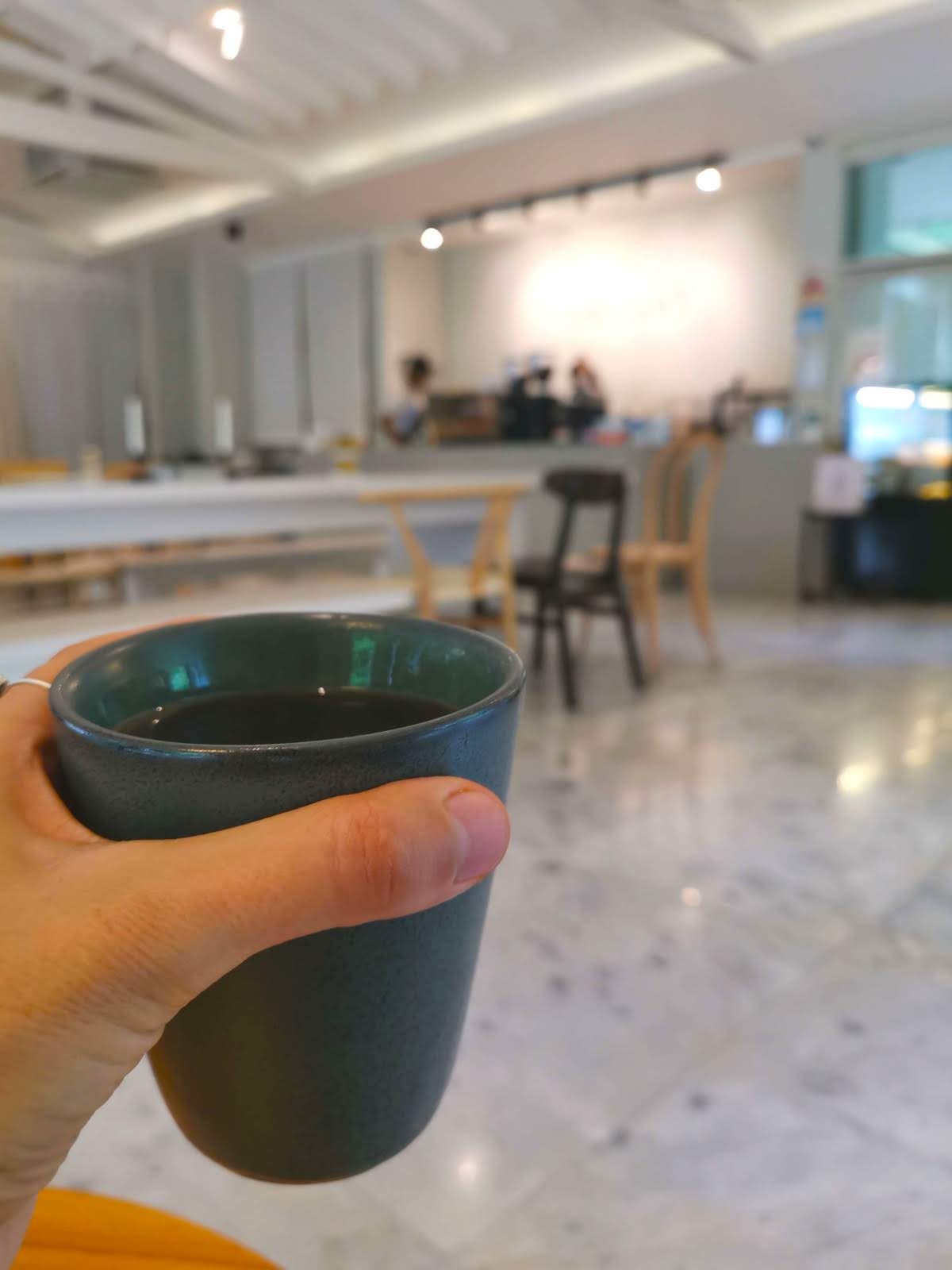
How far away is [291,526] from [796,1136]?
7.15 feet

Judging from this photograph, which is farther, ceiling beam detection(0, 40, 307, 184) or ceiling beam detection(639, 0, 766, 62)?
ceiling beam detection(0, 40, 307, 184)

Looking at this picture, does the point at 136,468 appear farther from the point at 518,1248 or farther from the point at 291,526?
the point at 518,1248

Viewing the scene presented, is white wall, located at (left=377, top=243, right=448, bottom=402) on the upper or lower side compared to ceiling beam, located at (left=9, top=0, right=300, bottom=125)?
lower

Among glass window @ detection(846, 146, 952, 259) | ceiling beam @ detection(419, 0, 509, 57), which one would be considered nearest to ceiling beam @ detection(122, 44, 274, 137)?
ceiling beam @ detection(419, 0, 509, 57)

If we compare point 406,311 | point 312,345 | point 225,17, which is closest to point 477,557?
point 225,17

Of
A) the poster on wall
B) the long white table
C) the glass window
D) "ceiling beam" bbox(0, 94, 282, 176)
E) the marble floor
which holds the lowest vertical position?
the marble floor

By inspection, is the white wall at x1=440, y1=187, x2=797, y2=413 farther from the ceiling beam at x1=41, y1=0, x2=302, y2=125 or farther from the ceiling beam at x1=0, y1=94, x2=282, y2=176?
the ceiling beam at x1=0, y1=94, x2=282, y2=176

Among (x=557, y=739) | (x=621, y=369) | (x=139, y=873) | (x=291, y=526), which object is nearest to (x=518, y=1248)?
(x=139, y=873)

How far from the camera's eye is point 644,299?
7320 mm

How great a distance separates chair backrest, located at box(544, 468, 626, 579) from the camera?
123 inches

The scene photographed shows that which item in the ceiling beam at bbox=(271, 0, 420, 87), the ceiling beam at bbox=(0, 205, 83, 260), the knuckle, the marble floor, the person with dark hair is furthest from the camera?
the ceiling beam at bbox=(0, 205, 83, 260)

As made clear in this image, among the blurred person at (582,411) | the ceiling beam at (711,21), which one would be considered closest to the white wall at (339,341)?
the blurred person at (582,411)

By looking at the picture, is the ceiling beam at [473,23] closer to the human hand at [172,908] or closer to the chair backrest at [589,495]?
the chair backrest at [589,495]

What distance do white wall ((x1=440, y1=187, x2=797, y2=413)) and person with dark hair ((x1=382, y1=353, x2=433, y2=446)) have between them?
555 mm
